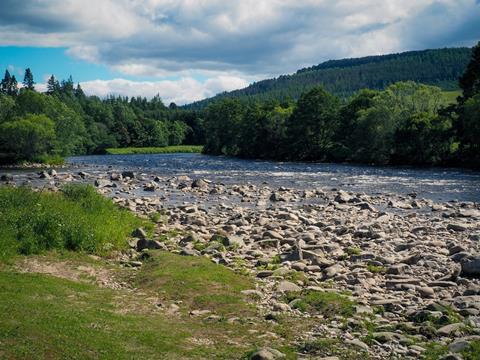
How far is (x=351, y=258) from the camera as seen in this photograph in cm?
2123

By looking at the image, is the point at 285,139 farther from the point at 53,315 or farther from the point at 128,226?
the point at 53,315

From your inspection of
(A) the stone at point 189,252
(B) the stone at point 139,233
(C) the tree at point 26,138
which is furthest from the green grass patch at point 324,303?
(C) the tree at point 26,138

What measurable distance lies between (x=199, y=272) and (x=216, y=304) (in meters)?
3.03

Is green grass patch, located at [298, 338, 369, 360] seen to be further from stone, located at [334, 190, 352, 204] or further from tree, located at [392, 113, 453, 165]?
tree, located at [392, 113, 453, 165]

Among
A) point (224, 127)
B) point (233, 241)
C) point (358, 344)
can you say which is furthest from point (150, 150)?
point (358, 344)

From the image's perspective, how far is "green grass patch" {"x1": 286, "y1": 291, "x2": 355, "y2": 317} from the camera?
1410cm

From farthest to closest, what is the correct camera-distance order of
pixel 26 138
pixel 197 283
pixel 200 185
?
pixel 26 138 < pixel 200 185 < pixel 197 283

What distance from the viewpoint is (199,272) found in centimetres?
1788

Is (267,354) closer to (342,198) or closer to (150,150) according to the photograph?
(342,198)

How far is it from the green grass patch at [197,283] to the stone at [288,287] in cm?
92

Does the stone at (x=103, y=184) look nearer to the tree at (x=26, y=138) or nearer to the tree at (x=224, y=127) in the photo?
the tree at (x=26, y=138)

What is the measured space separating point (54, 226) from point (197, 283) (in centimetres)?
739

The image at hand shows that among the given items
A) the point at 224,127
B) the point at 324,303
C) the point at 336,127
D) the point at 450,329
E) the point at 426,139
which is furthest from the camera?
the point at 224,127

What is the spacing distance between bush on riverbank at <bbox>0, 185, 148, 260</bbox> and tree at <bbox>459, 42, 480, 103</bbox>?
73512 millimetres
